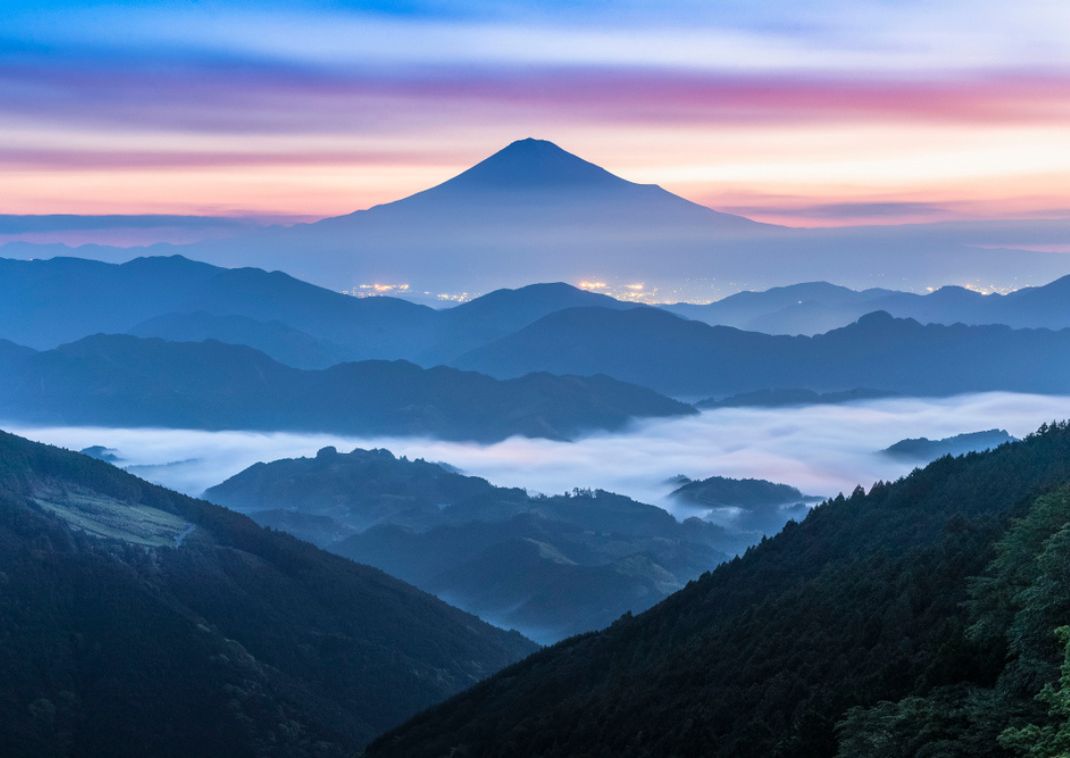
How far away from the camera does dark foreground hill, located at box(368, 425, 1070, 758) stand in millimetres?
35250

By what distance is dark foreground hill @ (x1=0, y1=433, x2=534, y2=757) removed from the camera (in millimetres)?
136875

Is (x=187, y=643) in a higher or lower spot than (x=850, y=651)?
lower

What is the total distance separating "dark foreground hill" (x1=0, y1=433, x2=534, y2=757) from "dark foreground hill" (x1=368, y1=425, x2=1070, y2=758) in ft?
151

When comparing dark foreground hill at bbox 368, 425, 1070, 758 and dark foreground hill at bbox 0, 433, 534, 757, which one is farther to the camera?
dark foreground hill at bbox 0, 433, 534, 757

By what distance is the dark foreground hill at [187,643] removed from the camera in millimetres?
136875

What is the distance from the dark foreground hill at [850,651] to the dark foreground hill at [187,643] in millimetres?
45899

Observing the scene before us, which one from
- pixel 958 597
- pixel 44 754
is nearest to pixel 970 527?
pixel 958 597

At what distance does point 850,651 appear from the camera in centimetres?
5488

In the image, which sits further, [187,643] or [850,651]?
[187,643]

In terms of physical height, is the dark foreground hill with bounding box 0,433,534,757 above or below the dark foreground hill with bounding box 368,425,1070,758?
below

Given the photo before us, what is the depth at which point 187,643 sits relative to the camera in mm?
155500

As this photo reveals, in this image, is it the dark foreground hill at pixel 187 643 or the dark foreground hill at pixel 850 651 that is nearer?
the dark foreground hill at pixel 850 651

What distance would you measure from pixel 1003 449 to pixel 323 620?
109761mm

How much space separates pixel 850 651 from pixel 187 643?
386ft
